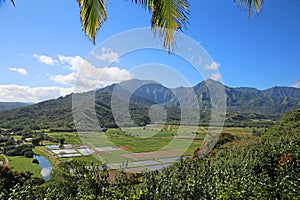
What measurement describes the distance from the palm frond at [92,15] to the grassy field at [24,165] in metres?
26.8

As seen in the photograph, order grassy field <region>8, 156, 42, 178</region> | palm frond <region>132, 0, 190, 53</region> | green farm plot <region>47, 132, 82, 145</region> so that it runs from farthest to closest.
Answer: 1. green farm plot <region>47, 132, 82, 145</region>
2. grassy field <region>8, 156, 42, 178</region>
3. palm frond <region>132, 0, 190, 53</region>

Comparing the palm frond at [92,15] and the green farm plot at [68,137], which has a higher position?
the palm frond at [92,15]

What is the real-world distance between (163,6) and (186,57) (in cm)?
272

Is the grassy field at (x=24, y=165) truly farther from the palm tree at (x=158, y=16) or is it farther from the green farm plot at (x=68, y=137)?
the palm tree at (x=158, y=16)

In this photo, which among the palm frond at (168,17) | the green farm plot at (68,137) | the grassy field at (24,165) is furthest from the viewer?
the green farm plot at (68,137)

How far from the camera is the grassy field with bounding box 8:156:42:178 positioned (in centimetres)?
2693

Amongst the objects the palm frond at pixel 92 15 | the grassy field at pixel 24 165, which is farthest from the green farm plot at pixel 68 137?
the palm frond at pixel 92 15

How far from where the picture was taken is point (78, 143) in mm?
41906

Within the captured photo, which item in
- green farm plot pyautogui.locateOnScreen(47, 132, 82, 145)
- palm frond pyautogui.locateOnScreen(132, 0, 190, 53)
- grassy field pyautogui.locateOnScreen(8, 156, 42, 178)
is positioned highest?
palm frond pyautogui.locateOnScreen(132, 0, 190, 53)

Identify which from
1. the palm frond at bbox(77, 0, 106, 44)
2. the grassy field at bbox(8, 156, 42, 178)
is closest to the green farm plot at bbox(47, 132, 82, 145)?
the grassy field at bbox(8, 156, 42, 178)

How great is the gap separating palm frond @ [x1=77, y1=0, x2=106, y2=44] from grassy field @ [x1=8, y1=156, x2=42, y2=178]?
87.9ft

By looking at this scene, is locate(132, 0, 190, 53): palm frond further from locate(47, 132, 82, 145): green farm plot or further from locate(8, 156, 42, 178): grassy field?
locate(47, 132, 82, 145): green farm plot

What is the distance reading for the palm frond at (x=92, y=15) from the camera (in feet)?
10.1

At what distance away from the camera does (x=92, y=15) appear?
122 inches
